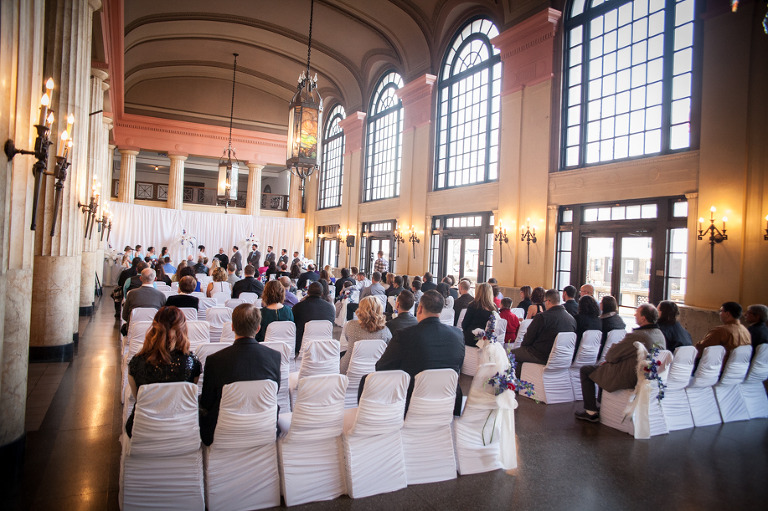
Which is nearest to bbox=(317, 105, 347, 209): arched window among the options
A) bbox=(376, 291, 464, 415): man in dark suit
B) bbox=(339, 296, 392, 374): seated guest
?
bbox=(339, 296, 392, 374): seated guest

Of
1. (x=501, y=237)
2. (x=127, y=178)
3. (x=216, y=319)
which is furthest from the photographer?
(x=127, y=178)

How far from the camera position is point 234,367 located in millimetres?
2955

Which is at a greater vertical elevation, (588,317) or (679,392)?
(588,317)

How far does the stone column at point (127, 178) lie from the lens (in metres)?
19.8

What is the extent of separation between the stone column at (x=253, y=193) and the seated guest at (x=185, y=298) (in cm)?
1707

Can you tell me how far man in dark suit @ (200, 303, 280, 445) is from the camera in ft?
9.67

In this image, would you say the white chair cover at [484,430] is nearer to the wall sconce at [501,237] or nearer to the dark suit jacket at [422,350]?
the dark suit jacket at [422,350]

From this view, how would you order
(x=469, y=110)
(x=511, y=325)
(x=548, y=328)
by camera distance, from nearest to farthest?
(x=548, y=328) < (x=511, y=325) < (x=469, y=110)

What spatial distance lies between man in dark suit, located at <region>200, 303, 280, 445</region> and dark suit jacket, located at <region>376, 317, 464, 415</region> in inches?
36.5

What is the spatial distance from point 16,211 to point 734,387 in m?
6.80

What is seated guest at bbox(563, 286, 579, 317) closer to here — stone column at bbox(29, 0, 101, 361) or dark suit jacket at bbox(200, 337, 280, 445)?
dark suit jacket at bbox(200, 337, 280, 445)

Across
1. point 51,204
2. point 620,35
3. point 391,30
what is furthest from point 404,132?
point 51,204

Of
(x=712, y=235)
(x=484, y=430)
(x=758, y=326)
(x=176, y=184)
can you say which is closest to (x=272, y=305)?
(x=484, y=430)

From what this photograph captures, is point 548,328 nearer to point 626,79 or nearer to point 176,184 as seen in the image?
point 626,79
